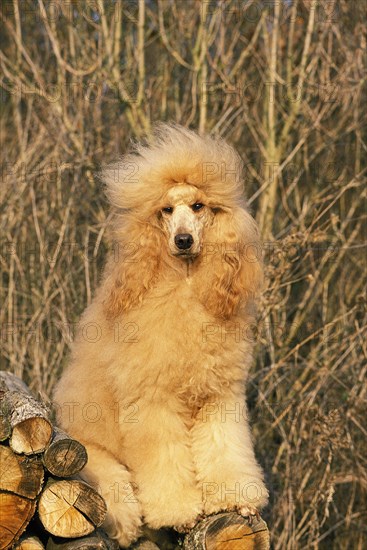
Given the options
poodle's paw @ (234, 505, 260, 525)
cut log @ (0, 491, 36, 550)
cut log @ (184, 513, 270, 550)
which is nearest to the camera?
cut log @ (0, 491, 36, 550)

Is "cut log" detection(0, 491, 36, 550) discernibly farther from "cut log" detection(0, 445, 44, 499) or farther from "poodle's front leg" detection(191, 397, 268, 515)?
"poodle's front leg" detection(191, 397, 268, 515)

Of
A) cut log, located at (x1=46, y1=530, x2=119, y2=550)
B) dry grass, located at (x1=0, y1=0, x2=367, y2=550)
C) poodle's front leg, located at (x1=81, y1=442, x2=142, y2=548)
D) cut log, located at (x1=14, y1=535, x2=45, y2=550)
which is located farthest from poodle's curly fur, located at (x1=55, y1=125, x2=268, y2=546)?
dry grass, located at (x1=0, y1=0, x2=367, y2=550)

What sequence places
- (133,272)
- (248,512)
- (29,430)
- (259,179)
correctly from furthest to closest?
1. (259,179)
2. (133,272)
3. (248,512)
4. (29,430)

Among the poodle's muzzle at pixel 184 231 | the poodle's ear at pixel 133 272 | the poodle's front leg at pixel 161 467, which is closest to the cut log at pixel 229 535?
the poodle's front leg at pixel 161 467

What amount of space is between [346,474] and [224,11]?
3377 millimetres

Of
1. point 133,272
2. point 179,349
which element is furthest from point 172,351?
point 133,272

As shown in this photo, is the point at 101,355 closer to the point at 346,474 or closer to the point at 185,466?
the point at 185,466

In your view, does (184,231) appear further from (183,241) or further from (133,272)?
(133,272)

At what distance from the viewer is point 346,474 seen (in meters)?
5.07

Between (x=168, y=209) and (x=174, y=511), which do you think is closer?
(x=174, y=511)

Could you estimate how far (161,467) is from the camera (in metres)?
3.42

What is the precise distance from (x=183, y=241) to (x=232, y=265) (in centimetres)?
30

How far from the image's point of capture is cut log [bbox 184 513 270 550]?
3.16 meters

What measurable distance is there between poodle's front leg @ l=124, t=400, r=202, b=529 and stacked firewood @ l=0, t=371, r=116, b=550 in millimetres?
393
